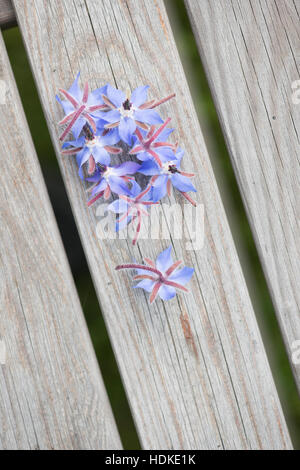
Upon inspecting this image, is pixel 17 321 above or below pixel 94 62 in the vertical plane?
below

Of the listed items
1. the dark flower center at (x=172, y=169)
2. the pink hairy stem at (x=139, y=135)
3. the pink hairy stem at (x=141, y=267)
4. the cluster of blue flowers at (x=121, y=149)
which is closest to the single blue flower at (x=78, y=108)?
the cluster of blue flowers at (x=121, y=149)

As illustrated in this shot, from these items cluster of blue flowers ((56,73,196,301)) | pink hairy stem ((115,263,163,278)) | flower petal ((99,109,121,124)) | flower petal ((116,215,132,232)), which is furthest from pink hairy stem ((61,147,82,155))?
A: pink hairy stem ((115,263,163,278))

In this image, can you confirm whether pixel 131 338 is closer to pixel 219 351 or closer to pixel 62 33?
pixel 219 351

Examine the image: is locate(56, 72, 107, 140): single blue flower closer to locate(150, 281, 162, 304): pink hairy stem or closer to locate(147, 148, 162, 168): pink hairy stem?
locate(147, 148, 162, 168): pink hairy stem

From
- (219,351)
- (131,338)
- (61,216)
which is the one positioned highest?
(61,216)

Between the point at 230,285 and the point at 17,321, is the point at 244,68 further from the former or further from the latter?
the point at 17,321

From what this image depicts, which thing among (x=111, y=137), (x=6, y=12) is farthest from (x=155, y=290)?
(x=6, y=12)

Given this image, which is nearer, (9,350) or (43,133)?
(9,350)
